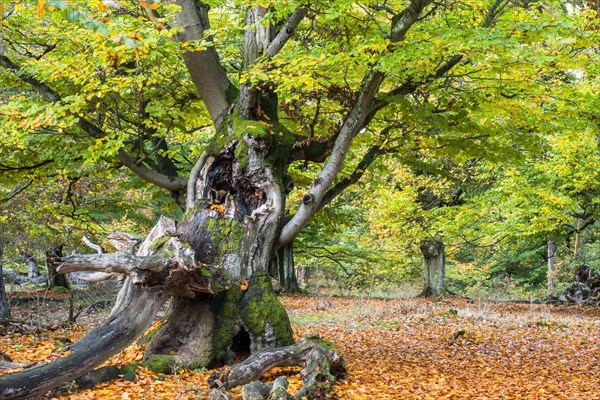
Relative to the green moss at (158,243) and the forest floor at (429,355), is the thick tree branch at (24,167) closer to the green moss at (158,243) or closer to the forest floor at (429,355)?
the forest floor at (429,355)

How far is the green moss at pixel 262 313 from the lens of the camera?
274 inches

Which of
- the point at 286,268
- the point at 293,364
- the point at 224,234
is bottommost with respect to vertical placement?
the point at 293,364

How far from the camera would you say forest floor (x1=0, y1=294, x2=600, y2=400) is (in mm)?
6039

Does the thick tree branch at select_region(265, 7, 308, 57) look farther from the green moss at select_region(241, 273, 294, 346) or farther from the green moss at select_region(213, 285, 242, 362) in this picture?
the green moss at select_region(213, 285, 242, 362)

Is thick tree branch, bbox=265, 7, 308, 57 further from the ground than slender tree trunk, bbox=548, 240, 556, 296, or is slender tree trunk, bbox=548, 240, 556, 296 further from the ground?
thick tree branch, bbox=265, 7, 308, 57

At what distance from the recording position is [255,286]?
7207 millimetres

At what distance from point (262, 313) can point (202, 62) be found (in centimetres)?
429

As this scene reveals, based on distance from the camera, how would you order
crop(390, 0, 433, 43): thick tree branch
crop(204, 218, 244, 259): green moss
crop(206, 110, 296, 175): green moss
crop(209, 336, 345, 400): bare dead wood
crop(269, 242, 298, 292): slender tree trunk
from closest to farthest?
crop(209, 336, 345, 400): bare dead wood, crop(390, 0, 433, 43): thick tree branch, crop(204, 218, 244, 259): green moss, crop(206, 110, 296, 175): green moss, crop(269, 242, 298, 292): slender tree trunk

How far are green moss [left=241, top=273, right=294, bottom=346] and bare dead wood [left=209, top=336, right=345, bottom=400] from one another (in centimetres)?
56

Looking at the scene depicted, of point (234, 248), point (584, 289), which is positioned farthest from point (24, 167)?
point (584, 289)

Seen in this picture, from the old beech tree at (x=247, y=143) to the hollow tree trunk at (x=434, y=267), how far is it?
468 inches

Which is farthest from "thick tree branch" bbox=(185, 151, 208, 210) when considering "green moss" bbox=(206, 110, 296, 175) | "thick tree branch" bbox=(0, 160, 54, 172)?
"thick tree branch" bbox=(0, 160, 54, 172)

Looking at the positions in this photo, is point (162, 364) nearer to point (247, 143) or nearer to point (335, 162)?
point (247, 143)

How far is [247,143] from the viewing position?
7852 mm
